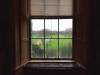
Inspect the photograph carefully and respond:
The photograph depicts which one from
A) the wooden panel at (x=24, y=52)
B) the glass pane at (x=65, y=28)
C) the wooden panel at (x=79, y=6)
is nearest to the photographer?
the wooden panel at (x=79, y=6)

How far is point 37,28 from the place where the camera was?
2.66 metres

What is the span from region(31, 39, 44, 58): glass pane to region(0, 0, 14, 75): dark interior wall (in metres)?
0.83

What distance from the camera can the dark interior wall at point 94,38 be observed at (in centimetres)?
188

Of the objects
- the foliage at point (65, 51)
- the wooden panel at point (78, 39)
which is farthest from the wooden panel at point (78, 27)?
the foliage at point (65, 51)

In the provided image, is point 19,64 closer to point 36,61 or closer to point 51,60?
Answer: point 36,61

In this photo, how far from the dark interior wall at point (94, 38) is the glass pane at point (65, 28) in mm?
768

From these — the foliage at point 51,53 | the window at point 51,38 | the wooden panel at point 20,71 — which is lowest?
the wooden panel at point 20,71

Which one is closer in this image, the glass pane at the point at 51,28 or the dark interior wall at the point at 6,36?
the dark interior wall at the point at 6,36

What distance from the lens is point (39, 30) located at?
2.66 m

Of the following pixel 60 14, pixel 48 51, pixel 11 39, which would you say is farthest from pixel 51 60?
pixel 60 14

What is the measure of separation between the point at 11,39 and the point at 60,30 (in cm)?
155

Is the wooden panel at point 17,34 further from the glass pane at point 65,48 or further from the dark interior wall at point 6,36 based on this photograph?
the glass pane at point 65,48

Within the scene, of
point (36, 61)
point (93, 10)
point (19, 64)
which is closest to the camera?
point (93, 10)

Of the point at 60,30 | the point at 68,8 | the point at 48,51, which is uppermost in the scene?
the point at 68,8
